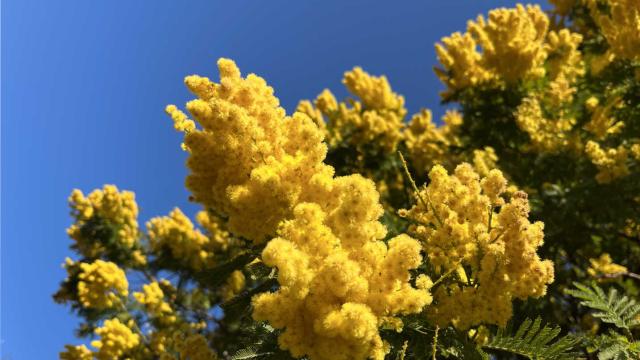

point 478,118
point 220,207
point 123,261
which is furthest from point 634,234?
→ point 123,261

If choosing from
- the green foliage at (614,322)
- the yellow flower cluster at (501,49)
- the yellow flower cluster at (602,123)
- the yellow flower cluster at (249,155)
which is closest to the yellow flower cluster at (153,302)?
the yellow flower cluster at (249,155)

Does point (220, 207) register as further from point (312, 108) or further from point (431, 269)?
point (312, 108)

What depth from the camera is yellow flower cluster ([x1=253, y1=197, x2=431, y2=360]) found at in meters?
2.00

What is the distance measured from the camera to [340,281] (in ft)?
6.60

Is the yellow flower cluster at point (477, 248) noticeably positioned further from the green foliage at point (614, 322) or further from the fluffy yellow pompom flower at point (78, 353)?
the fluffy yellow pompom flower at point (78, 353)

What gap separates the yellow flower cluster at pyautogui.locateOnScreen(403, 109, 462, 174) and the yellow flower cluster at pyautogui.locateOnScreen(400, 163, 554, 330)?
590cm

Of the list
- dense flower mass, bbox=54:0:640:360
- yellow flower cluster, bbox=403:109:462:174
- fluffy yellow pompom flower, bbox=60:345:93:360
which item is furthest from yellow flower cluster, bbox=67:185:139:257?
yellow flower cluster, bbox=403:109:462:174

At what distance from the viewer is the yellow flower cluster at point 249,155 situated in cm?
260

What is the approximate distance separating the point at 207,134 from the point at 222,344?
704 cm

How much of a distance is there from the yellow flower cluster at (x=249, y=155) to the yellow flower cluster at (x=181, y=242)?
24.5ft

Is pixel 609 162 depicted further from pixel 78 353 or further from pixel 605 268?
pixel 78 353

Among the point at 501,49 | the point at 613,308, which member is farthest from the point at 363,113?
the point at 613,308

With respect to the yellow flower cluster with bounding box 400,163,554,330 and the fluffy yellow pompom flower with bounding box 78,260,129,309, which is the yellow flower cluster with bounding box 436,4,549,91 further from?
Answer: the fluffy yellow pompom flower with bounding box 78,260,129,309

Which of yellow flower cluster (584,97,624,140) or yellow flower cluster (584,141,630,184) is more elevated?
yellow flower cluster (584,97,624,140)
